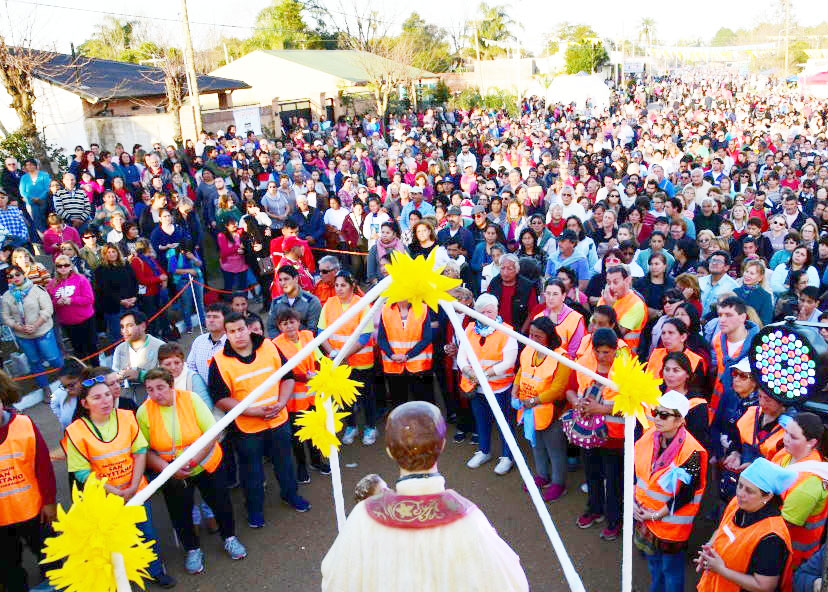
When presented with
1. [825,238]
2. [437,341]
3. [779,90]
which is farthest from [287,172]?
[779,90]

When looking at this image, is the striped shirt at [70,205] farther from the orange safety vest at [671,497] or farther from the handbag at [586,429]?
the orange safety vest at [671,497]

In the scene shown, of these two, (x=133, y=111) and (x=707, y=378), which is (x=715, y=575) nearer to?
(x=707, y=378)

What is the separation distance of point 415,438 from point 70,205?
32.3ft

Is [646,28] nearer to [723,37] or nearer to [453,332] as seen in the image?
[723,37]

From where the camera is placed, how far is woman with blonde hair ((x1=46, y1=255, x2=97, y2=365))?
7.58m

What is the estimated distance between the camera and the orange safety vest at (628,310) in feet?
19.6

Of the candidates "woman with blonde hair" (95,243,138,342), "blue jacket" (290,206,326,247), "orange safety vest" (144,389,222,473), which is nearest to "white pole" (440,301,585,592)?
"orange safety vest" (144,389,222,473)

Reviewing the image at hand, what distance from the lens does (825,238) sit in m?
7.38

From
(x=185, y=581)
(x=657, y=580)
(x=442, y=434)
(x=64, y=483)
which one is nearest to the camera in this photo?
(x=442, y=434)

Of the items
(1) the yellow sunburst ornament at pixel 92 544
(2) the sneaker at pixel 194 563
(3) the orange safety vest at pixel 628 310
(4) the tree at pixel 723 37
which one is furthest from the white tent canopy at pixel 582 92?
(4) the tree at pixel 723 37

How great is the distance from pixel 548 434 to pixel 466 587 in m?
3.23

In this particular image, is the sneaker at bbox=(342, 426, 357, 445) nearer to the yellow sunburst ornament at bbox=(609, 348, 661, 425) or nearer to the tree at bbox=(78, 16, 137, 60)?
the yellow sunburst ornament at bbox=(609, 348, 661, 425)

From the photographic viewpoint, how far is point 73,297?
7.60m

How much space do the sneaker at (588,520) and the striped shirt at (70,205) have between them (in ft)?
28.7
